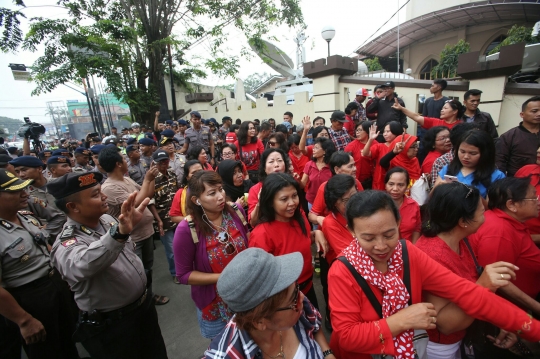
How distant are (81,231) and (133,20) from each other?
51.3ft

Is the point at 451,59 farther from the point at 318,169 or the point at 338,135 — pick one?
the point at 318,169

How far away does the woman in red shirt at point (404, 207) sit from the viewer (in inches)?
98.0

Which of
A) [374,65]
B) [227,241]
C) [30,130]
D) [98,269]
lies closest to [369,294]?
[227,241]

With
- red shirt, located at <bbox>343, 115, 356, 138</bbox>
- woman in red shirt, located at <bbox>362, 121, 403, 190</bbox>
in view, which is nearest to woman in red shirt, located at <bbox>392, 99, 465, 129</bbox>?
woman in red shirt, located at <bbox>362, 121, 403, 190</bbox>

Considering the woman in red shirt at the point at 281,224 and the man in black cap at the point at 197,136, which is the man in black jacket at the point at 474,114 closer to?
the woman in red shirt at the point at 281,224

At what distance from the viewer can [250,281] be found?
1095mm

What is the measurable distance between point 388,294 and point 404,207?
4.73 feet

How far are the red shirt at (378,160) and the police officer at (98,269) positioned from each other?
126 inches

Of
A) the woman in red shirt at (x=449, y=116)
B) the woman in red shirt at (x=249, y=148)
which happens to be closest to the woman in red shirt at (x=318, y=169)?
the woman in red shirt at (x=249, y=148)

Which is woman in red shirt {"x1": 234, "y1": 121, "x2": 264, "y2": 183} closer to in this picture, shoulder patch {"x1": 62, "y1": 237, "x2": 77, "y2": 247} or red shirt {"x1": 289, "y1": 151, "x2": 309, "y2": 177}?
red shirt {"x1": 289, "y1": 151, "x2": 309, "y2": 177}

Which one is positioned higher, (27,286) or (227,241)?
(227,241)

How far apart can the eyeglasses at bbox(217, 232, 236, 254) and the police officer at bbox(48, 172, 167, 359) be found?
0.62 m

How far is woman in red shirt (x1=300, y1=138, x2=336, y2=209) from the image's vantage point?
371cm

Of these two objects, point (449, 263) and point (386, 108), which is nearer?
point (449, 263)
